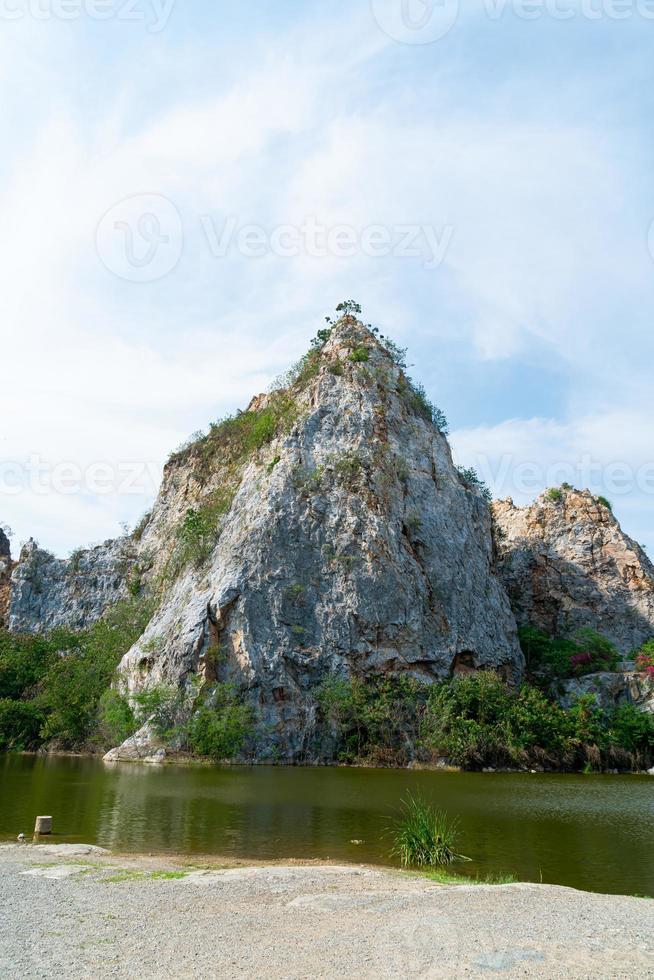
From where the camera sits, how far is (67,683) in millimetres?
53531

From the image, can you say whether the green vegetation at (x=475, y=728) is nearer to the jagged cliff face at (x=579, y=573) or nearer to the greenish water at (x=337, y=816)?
the greenish water at (x=337, y=816)

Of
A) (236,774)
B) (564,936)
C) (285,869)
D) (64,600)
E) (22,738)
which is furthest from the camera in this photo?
(64,600)

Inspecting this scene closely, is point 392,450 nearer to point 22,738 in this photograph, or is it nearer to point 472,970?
point 22,738

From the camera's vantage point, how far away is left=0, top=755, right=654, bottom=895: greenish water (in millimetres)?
15672

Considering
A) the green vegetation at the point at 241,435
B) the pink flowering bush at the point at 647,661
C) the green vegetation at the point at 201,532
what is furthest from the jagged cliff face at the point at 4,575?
the pink flowering bush at the point at 647,661

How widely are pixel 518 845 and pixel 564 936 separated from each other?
9.22 metres

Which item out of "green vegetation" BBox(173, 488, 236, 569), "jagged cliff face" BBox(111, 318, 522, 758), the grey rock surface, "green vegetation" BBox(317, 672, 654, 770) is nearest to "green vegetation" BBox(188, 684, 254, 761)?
"jagged cliff face" BBox(111, 318, 522, 758)

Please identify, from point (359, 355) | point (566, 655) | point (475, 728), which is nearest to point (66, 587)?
point (359, 355)

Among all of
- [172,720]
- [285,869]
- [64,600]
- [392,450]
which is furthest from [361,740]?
[64,600]

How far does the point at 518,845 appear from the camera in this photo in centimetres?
1709

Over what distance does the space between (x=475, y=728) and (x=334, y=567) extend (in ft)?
50.1

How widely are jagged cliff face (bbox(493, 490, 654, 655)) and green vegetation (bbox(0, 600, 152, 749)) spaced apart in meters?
37.3

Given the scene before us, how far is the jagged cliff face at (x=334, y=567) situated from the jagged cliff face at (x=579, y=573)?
11.9 meters

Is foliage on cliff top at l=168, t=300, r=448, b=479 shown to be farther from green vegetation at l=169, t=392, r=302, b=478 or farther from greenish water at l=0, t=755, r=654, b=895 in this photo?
greenish water at l=0, t=755, r=654, b=895
